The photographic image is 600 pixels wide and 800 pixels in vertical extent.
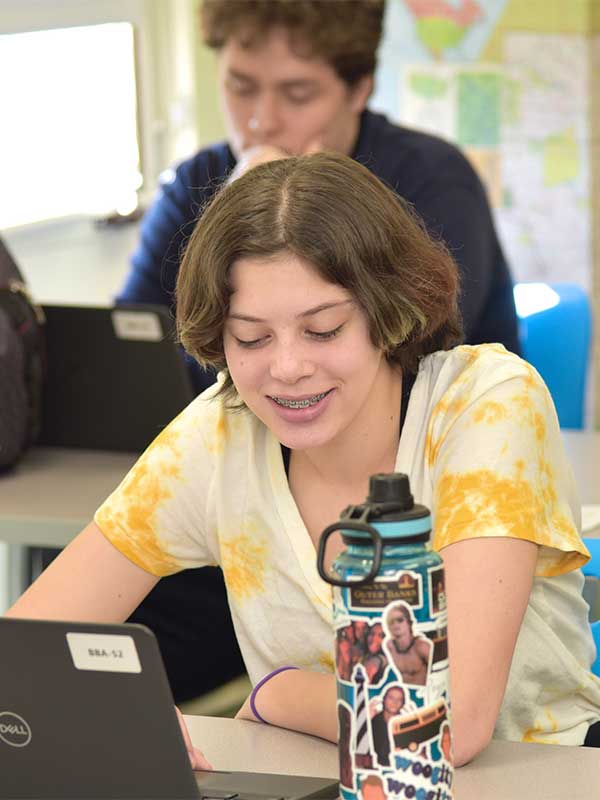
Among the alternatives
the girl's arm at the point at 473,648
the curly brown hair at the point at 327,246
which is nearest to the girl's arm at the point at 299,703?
the girl's arm at the point at 473,648

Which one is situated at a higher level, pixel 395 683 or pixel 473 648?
pixel 395 683

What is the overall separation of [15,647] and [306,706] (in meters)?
0.33

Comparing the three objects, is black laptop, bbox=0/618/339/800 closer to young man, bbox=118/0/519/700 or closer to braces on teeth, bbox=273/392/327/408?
braces on teeth, bbox=273/392/327/408

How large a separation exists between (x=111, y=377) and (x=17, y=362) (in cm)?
17

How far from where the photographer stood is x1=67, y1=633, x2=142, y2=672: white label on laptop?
994mm

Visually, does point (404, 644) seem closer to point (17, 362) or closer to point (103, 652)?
point (103, 652)

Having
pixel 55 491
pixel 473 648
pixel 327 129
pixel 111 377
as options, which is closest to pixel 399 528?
pixel 473 648

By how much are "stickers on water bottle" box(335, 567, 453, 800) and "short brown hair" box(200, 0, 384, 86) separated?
6.28 ft

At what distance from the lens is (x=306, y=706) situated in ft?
4.19

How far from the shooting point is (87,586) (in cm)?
150

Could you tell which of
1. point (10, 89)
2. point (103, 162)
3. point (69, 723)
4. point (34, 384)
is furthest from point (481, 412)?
point (103, 162)

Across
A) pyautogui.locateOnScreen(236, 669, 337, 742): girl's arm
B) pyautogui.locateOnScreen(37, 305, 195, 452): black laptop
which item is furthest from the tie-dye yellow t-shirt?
pyautogui.locateOnScreen(37, 305, 195, 452): black laptop

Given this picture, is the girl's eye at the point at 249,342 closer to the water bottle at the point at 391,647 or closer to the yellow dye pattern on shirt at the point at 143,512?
the yellow dye pattern on shirt at the point at 143,512

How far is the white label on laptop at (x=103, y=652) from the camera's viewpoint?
39.1 inches
